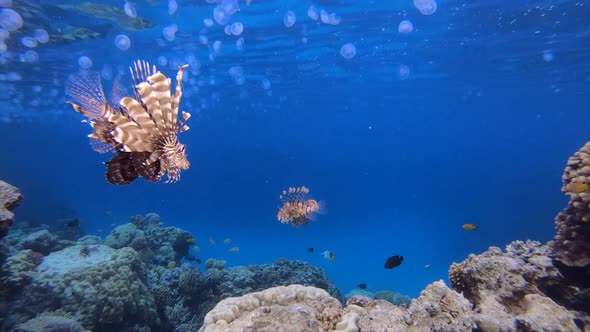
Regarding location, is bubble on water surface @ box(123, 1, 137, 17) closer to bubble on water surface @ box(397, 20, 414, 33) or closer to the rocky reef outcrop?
bubble on water surface @ box(397, 20, 414, 33)

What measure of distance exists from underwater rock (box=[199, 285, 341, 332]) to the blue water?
3.47 metres

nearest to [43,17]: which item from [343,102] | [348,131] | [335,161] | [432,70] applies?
[432,70]

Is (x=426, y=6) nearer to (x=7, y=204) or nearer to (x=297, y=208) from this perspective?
(x=297, y=208)

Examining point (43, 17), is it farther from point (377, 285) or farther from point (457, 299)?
point (377, 285)

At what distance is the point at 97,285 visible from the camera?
7.17 meters

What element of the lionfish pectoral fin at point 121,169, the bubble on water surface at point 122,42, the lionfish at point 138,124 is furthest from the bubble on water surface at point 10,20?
the lionfish pectoral fin at point 121,169

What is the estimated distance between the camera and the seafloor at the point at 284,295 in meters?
3.33

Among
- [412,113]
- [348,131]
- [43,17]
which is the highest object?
[348,131]

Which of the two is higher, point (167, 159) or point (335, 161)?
point (335, 161)

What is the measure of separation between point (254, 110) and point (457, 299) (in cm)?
5164

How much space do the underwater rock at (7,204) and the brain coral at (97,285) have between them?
7.13ft

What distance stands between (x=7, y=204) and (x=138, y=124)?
414 cm

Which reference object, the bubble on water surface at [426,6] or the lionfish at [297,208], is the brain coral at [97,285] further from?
the bubble on water surface at [426,6]

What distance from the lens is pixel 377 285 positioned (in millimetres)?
36938
